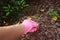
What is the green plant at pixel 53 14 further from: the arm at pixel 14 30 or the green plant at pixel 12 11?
the arm at pixel 14 30

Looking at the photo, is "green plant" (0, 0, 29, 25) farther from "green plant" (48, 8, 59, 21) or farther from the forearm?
Result: the forearm

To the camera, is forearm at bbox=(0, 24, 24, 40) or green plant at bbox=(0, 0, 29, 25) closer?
forearm at bbox=(0, 24, 24, 40)

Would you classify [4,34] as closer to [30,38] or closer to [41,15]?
[30,38]

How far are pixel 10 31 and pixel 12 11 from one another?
2.03 m

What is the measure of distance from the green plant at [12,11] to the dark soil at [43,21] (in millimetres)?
143

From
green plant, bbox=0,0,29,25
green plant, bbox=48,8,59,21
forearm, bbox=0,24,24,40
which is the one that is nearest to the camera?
forearm, bbox=0,24,24,40

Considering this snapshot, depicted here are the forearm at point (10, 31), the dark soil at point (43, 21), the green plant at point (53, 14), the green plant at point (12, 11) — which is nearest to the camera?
the forearm at point (10, 31)

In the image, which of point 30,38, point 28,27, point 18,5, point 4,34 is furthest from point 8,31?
point 18,5

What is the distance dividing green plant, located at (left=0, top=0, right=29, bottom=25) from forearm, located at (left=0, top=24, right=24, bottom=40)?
74.2 inches

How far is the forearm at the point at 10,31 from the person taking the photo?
220cm

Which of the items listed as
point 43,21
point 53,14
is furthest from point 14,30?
point 53,14

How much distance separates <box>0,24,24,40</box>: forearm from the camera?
2197 mm

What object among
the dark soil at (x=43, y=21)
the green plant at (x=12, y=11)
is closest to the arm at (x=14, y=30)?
the dark soil at (x=43, y=21)

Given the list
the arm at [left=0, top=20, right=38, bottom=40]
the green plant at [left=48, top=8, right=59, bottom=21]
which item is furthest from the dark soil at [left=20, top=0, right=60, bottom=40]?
the arm at [left=0, top=20, right=38, bottom=40]
